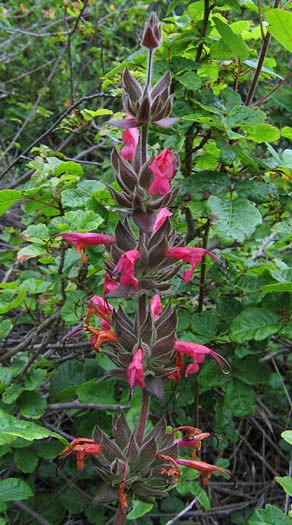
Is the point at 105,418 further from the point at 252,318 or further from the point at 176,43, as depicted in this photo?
the point at 176,43

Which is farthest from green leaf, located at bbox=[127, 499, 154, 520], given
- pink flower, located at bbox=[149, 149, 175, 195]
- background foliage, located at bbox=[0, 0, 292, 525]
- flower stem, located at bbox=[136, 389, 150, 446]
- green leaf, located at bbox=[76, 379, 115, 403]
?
pink flower, located at bbox=[149, 149, 175, 195]

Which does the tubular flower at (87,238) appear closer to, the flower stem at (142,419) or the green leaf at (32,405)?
the flower stem at (142,419)

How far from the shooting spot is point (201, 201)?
1357 millimetres

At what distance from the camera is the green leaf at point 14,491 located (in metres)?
1.04

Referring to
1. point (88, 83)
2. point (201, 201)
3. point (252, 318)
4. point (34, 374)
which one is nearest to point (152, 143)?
point (201, 201)

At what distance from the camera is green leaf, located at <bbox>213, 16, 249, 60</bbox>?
3.93 feet

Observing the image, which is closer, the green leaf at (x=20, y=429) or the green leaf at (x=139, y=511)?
the green leaf at (x=20, y=429)

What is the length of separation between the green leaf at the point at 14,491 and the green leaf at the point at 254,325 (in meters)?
0.73

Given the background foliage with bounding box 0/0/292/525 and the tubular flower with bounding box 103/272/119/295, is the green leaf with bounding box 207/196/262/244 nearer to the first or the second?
the background foliage with bounding box 0/0/292/525

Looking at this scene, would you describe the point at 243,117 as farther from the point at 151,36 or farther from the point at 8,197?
the point at 8,197

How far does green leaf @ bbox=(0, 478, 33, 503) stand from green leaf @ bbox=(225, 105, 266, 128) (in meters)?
1.16

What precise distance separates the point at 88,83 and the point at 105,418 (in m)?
3.30

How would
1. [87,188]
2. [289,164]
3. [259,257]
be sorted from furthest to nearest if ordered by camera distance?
[259,257], [87,188], [289,164]

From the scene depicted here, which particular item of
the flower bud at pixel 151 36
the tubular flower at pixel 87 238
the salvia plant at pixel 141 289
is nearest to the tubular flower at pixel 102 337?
the salvia plant at pixel 141 289
